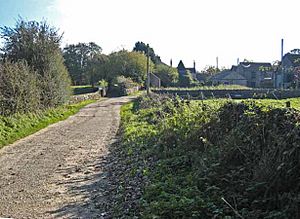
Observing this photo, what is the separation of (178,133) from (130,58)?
6027 centimetres

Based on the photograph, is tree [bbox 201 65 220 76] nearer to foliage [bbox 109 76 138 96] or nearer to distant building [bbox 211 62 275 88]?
distant building [bbox 211 62 275 88]

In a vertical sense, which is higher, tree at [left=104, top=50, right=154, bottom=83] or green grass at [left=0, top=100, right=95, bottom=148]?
tree at [left=104, top=50, right=154, bottom=83]

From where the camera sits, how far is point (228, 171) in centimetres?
657

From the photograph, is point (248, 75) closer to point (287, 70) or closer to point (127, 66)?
point (287, 70)

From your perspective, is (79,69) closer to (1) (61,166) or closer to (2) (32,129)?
(2) (32,129)

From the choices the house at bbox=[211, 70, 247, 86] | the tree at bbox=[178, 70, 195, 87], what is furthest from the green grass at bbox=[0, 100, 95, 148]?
the house at bbox=[211, 70, 247, 86]

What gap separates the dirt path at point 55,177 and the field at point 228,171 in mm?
773

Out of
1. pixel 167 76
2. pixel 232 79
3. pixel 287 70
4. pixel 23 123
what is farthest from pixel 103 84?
pixel 23 123

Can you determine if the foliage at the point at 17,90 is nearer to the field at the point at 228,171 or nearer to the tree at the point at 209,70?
the field at the point at 228,171

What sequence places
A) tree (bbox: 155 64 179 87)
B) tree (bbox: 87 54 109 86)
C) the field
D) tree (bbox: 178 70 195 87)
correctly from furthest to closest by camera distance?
tree (bbox: 155 64 179 87)
tree (bbox: 178 70 195 87)
tree (bbox: 87 54 109 86)
the field

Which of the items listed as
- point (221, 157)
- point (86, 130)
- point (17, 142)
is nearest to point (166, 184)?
point (221, 157)

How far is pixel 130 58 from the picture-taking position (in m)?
70.1

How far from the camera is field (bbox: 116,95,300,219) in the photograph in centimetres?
517

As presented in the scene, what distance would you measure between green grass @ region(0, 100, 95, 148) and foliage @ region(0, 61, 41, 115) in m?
0.52
